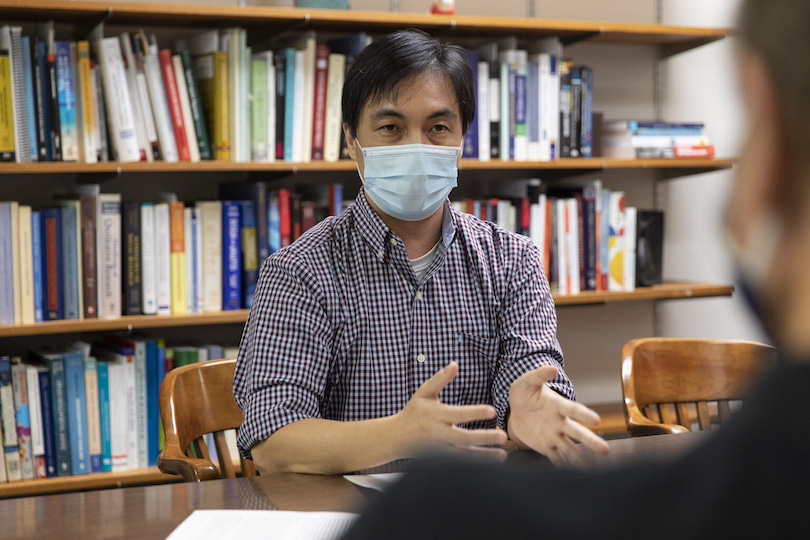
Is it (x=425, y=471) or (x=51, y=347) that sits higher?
(x=425, y=471)

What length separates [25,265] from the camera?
233 cm

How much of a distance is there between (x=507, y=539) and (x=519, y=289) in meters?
1.38

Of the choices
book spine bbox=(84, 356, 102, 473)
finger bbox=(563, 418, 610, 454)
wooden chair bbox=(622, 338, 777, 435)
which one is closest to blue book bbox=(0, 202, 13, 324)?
book spine bbox=(84, 356, 102, 473)

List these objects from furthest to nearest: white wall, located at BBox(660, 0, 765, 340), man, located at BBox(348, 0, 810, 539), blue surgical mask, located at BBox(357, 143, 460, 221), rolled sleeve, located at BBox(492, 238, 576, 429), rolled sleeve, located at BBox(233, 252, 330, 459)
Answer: white wall, located at BBox(660, 0, 765, 340)
blue surgical mask, located at BBox(357, 143, 460, 221)
rolled sleeve, located at BBox(492, 238, 576, 429)
rolled sleeve, located at BBox(233, 252, 330, 459)
man, located at BBox(348, 0, 810, 539)

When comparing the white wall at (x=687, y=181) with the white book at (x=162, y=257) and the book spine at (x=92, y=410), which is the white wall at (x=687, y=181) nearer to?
the white book at (x=162, y=257)

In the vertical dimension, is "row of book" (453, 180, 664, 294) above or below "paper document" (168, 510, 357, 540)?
above

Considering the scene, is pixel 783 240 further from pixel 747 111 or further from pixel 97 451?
pixel 97 451

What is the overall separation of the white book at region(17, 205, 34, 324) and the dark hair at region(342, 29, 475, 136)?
3.51ft

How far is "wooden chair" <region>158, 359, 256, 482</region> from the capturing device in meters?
1.65

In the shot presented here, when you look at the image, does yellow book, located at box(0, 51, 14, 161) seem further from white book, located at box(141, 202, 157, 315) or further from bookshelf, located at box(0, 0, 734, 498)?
white book, located at box(141, 202, 157, 315)

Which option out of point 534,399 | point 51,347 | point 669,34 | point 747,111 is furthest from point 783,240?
point 669,34

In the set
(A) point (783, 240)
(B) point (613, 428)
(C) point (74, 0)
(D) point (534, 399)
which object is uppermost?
(C) point (74, 0)

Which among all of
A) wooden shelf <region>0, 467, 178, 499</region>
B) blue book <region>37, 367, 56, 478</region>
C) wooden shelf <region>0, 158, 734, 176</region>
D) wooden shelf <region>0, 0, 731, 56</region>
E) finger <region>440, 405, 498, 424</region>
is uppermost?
wooden shelf <region>0, 0, 731, 56</region>

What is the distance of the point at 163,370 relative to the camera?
8.24ft
